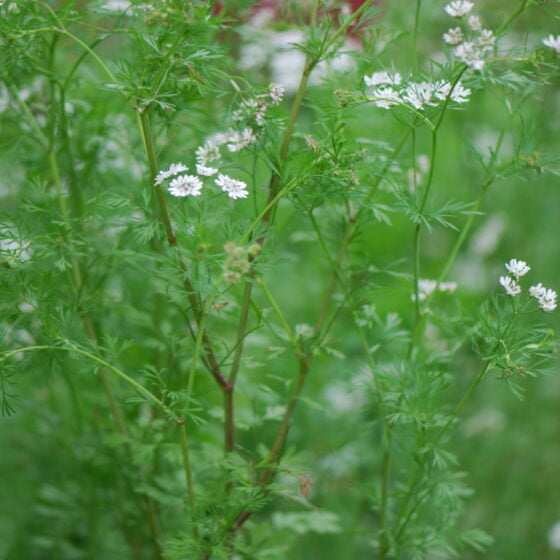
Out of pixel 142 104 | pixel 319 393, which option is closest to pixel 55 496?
pixel 319 393

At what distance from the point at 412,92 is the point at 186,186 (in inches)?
16.4

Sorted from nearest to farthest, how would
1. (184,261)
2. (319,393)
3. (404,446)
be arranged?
(184,261)
(404,446)
(319,393)

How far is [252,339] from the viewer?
188 cm

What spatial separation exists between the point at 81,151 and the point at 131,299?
0.40m

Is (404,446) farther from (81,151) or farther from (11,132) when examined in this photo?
(11,132)

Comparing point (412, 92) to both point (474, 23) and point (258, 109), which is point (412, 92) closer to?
point (474, 23)

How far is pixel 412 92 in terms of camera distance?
3.85 ft

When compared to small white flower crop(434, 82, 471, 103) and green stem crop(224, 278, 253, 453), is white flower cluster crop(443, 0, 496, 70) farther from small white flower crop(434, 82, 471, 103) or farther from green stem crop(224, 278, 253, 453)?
green stem crop(224, 278, 253, 453)

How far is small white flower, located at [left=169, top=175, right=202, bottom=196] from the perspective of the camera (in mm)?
1047

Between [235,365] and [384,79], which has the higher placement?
[384,79]

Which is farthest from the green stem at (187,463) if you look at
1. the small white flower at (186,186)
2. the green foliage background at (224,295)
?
the small white flower at (186,186)

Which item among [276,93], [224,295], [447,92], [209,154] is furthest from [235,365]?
[447,92]

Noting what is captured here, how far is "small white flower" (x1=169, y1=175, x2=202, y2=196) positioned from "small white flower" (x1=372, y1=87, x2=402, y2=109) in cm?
32

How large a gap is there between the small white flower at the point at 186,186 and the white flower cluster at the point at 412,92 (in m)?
0.31
